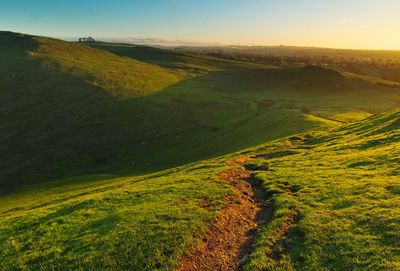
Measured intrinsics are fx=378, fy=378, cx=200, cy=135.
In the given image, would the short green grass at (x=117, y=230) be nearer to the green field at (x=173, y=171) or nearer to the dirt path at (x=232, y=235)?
the green field at (x=173, y=171)

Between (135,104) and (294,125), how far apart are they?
212ft

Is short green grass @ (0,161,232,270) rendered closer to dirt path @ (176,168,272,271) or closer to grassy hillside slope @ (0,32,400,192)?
dirt path @ (176,168,272,271)

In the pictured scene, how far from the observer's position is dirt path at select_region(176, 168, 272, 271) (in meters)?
21.6

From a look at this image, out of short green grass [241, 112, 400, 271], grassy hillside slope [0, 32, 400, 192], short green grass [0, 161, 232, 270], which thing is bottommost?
grassy hillside slope [0, 32, 400, 192]

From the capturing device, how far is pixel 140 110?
12450 centimetres


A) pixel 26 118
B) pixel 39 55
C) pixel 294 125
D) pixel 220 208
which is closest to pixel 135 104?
pixel 26 118

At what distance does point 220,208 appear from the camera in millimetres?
28688

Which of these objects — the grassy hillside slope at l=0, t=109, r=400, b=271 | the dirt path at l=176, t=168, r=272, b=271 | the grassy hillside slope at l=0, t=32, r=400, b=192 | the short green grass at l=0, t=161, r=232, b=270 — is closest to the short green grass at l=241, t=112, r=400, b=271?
the grassy hillside slope at l=0, t=109, r=400, b=271

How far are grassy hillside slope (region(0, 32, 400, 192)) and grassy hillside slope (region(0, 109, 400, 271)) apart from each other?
118 ft

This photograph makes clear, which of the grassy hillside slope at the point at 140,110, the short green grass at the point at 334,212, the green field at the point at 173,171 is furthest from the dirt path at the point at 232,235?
the grassy hillside slope at the point at 140,110

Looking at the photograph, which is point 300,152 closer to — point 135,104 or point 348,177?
point 348,177

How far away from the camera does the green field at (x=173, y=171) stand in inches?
896

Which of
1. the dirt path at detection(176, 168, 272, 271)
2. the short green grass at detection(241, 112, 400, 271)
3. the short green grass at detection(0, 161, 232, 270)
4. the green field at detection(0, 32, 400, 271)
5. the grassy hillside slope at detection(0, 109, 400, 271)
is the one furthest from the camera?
the green field at detection(0, 32, 400, 271)

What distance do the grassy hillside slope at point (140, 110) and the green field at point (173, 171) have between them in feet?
2.13
